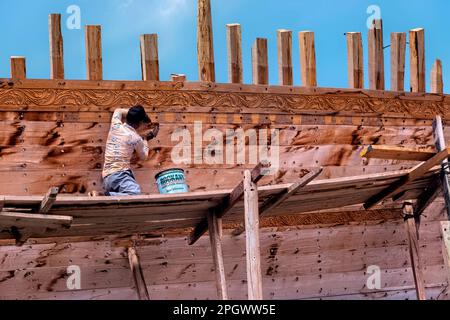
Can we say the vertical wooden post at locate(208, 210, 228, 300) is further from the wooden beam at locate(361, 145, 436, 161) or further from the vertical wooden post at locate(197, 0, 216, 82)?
the vertical wooden post at locate(197, 0, 216, 82)

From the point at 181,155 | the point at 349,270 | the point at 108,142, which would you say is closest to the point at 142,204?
the point at 108,142

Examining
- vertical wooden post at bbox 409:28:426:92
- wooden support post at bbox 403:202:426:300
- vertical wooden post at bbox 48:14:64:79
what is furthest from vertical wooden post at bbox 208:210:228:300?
vertical wooden post at bbox 409:28:426:92

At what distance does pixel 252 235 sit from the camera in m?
8.64

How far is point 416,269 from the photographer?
451 inches

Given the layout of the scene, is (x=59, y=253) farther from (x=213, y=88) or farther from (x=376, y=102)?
→ (x=376, y=102)

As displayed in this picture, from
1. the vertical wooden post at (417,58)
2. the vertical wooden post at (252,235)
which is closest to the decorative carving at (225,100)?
the vertical wooden post at (417,58)

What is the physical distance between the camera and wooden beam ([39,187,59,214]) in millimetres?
7660

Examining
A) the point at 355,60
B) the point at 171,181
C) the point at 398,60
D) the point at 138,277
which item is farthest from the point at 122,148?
the point at 398,60

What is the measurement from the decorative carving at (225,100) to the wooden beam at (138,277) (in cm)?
177

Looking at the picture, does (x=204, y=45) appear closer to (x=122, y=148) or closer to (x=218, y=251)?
(x=122, y=148)

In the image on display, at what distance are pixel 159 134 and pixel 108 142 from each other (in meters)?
0.89

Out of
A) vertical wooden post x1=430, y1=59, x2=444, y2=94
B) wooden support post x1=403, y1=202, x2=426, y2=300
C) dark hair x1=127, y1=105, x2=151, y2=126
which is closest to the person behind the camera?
dark hair x1=127, y1=105, x2=151, y2=126

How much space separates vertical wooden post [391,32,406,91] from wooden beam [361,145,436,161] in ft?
10.5

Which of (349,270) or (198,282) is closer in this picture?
(198,282)
